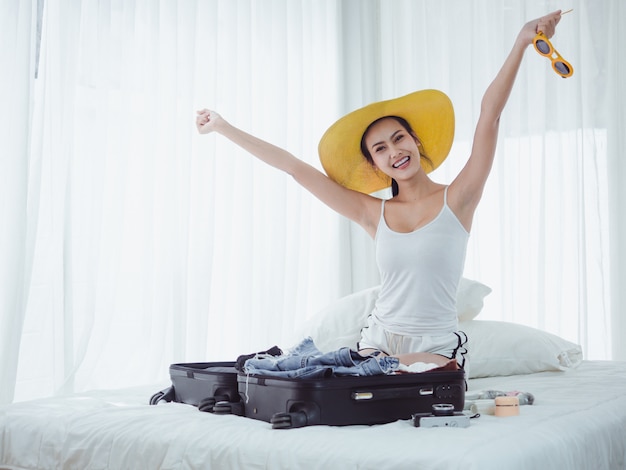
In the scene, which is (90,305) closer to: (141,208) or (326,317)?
(141,208)

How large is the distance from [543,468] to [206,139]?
2175mm

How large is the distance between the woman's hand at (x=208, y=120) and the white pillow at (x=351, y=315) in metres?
0.78

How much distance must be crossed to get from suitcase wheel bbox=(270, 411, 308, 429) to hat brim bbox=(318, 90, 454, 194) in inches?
41.2

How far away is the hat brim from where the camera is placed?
2.24 metres

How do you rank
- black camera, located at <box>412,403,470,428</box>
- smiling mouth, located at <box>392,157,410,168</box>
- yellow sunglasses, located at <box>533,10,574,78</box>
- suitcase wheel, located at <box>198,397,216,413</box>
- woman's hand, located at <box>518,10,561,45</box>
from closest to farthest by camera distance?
black camera, located at <box>412,403,470,428</box> < suitcase wheel, located at <box>198,397,216,413</box> < yellow sunglasses, located at <box>533,10,574,78</box> < woman's hand, located at <box>518,10,561,45</box> < smiling mouth, located at <box>392,157,410,168</box>

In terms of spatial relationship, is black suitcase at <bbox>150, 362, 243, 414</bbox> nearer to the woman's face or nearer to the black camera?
the black camera

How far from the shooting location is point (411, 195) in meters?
2.12

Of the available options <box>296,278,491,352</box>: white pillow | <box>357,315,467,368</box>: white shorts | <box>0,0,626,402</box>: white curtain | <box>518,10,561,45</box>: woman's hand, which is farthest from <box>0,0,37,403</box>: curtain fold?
<box>518,10,561,45</box>: woman's hand

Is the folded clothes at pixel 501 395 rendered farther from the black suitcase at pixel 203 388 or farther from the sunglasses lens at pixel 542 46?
the sunglasses lens at pixel 542 46

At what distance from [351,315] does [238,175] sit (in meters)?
0.98

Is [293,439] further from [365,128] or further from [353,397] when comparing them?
[365,128]

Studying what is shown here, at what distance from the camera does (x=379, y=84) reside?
3.98m

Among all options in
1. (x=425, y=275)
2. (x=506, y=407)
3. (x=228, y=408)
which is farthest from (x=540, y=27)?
(x=228, y=408)

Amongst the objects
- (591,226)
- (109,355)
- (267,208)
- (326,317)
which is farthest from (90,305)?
(591,226)
